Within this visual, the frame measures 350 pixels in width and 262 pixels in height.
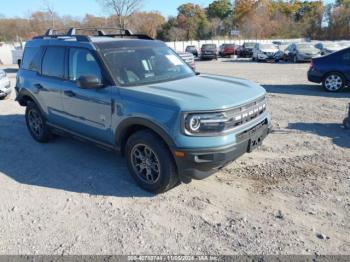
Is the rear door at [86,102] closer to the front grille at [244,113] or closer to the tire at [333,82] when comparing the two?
the front grille at [244,113]

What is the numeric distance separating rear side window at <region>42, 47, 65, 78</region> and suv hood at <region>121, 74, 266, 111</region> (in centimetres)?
166

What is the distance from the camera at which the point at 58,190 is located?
445cm

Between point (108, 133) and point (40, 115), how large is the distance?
7.16 ft

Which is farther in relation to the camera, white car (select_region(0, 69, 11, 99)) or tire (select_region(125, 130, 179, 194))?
white car (select_region(0, 69, 11, 99))

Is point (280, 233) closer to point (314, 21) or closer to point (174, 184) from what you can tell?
point (174, 184)

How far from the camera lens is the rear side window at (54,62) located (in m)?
5.32

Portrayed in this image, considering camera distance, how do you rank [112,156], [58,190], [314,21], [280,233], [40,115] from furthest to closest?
1. [314,21]
2. [40,115]
3. [112,156]
4. [58,190]
5. [280,233]

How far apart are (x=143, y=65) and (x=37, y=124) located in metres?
2.78

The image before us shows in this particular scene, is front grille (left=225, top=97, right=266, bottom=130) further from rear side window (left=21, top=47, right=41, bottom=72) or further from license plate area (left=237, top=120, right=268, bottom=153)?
rear side window (left=21, top=47, right=41, bottom=72)

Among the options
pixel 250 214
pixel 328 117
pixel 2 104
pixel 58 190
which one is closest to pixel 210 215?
pixel 250 214

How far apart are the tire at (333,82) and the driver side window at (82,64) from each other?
855cm

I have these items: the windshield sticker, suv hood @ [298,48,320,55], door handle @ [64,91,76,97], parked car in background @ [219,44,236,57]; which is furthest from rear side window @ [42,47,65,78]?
parked car in background @ [219,44,236,57]

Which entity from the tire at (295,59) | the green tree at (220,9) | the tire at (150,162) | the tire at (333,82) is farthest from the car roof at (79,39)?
the green tree at (220,9)

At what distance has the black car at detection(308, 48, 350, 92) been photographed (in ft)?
34.8
